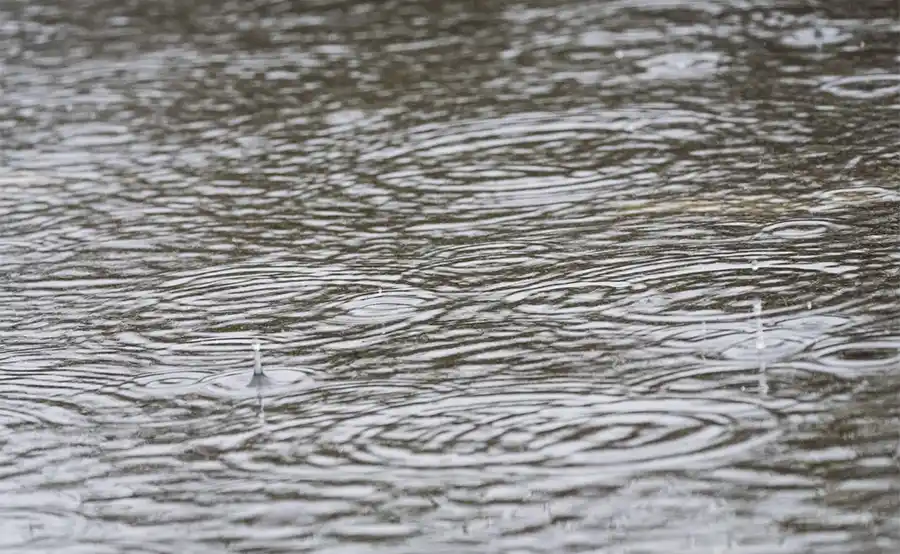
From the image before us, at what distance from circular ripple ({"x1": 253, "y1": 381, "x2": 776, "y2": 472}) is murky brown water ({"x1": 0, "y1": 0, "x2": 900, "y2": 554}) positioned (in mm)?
13

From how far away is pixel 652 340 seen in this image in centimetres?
554

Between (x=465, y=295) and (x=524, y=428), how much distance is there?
144cm

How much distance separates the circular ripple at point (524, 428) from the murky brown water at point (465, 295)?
0.01 metres

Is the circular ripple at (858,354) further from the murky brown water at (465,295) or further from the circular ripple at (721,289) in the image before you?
the circular ripple at (721,289)

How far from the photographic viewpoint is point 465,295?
6.26 metres

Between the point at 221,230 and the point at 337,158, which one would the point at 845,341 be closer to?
the point at 221,230

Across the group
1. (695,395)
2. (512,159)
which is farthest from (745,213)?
(695,395)

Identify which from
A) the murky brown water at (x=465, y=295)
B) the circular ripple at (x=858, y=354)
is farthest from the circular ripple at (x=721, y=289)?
the circular ripple at (x=858, y=354)

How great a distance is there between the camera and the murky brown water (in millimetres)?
4422

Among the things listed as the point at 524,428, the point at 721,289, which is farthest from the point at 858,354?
the point at 524,428

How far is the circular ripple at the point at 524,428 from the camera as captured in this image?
4633 mm

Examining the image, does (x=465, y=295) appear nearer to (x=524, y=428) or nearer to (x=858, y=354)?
(x=524, y=428)

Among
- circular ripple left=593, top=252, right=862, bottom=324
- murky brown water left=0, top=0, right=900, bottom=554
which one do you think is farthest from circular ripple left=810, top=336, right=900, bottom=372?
circular ripple left=593, top=252, right=862, bottom=324

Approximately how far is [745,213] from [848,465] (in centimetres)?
278
